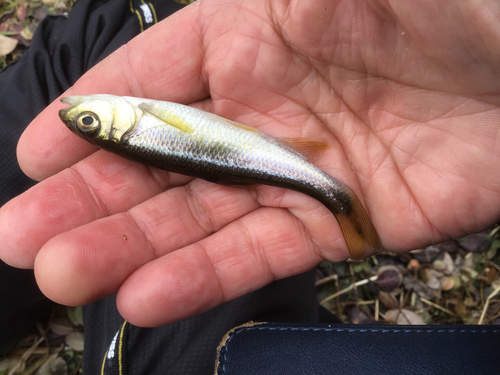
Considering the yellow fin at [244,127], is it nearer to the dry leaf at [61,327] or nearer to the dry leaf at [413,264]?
the dry leaf at [413,264]

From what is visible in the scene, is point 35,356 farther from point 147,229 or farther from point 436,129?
point 436,129

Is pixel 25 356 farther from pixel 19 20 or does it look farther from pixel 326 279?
pixel 19 20

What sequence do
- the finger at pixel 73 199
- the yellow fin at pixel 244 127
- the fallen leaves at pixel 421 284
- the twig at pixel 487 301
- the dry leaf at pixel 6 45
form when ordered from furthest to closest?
the dry leaf at pixel 6 45, the fallen leaves at pixel 421 284, the twig at pixel 487 301, the yellow fin at pixel 244 127, the finger at pixel 73 199

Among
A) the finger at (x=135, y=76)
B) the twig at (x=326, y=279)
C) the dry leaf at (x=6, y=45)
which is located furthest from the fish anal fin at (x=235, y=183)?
the dry leaf at (x=6, y=45)

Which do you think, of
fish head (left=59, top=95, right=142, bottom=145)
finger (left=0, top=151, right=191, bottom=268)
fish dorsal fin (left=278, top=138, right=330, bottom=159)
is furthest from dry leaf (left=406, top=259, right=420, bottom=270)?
fish head (left=59, top=95, right=142, bottom=145)

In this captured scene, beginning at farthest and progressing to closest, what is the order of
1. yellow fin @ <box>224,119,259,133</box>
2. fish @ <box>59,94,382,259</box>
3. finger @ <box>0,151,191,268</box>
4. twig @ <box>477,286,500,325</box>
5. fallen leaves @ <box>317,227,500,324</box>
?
fallen leaves @ <box>317,227,500,324</box>, twig @ <box>477,286,500,325</box>, yellow fin @ <box>224,119,259,133</box>, fish @ <box>59,94,382,259</box>, finger @ <box>0,151,191,268</box>

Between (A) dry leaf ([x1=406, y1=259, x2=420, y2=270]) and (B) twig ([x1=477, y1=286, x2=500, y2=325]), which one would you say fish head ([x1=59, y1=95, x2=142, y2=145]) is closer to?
(A) dry leaf ([x1=406, y1=259, x2=420, y2=270])

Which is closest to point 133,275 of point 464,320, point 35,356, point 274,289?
Answer: point 274,289
